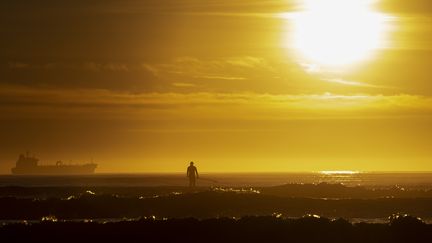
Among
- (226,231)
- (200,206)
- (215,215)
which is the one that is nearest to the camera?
(226,231)

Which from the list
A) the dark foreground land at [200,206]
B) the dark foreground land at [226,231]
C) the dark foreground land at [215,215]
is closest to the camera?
the dark foreground land at [226,231]

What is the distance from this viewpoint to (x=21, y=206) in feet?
171

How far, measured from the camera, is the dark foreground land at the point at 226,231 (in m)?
35.8

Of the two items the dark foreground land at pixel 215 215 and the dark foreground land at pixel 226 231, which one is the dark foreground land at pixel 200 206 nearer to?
the dark foreground land at pixel 215 215

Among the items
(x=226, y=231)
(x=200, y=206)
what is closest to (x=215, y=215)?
(x=200, y=206)

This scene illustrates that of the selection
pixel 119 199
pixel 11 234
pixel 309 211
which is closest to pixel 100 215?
pixel 119 199

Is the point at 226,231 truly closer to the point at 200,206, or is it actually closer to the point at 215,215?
the point at 215,215

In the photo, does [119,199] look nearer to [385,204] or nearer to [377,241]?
[385,204]

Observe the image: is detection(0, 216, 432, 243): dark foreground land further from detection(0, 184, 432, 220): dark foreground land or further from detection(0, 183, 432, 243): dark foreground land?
detection(0, 184, 432, 220): dark foreground land

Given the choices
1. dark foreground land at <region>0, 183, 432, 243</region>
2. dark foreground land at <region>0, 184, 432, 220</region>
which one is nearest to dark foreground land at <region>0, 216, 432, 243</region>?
dark foreground land at <region>0, 183, 432, 243</region>

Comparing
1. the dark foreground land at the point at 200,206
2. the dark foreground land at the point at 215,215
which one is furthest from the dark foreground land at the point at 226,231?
the dark foreground land at the point at 200,206

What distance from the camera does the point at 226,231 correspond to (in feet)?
120

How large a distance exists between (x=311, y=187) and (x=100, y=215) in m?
24.2

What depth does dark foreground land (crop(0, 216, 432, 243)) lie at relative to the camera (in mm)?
35750
